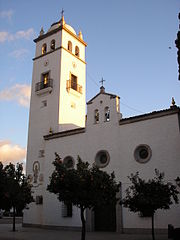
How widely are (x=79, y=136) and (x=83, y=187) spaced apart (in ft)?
38.0

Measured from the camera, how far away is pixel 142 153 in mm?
22953

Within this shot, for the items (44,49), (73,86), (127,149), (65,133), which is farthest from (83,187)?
(44,49)

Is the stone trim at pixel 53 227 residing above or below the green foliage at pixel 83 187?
below

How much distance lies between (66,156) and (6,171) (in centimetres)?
577

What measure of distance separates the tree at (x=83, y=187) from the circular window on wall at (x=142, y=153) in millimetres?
6565

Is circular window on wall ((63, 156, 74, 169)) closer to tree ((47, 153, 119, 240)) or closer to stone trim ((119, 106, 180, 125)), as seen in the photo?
stone trim ((119, 106, 180, 125))

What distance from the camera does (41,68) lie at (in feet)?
114

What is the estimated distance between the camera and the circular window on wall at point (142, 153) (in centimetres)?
2230

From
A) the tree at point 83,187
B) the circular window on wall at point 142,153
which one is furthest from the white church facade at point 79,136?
the tree at point 83,187

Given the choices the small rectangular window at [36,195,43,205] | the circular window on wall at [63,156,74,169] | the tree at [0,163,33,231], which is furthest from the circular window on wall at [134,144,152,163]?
the small rectangular window at [36,195,43,205]

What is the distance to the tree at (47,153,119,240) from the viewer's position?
609 inches

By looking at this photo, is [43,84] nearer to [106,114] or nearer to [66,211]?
[106,114]

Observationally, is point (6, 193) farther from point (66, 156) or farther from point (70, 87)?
A: point (70, 87)

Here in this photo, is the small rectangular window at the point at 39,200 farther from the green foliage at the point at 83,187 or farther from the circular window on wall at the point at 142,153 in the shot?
the green foliage at the point at 83,187
